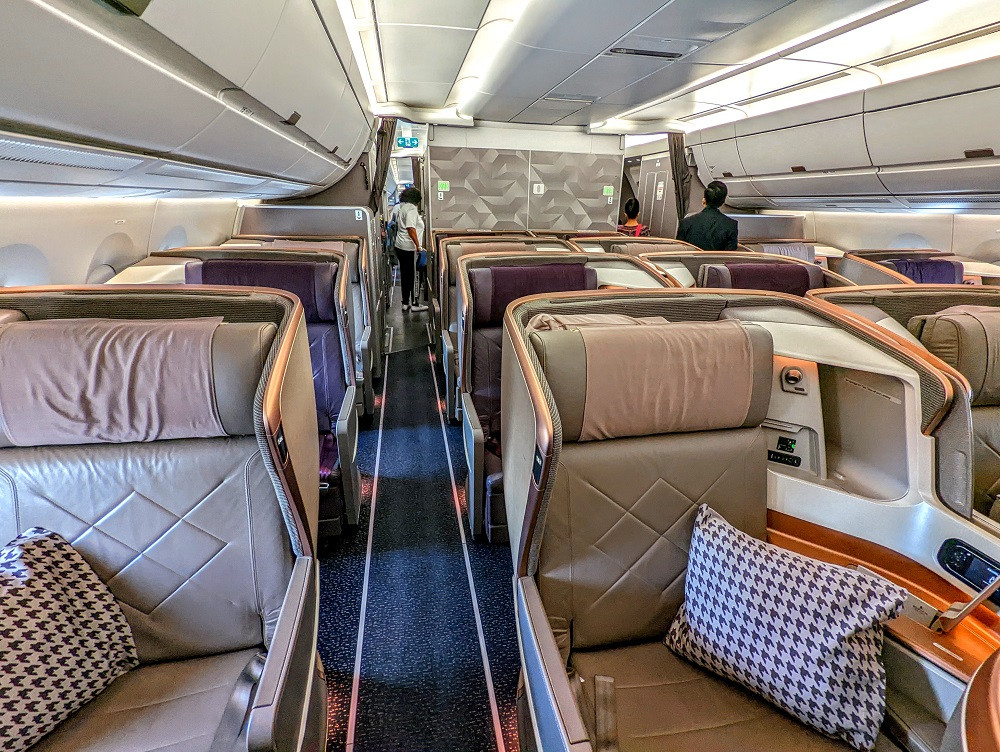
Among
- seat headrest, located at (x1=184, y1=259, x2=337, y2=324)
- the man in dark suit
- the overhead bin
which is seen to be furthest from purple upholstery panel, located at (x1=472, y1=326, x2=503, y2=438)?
the man in dark suit

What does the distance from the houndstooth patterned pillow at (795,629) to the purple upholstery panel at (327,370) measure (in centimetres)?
225

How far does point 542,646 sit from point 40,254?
3.34 meters

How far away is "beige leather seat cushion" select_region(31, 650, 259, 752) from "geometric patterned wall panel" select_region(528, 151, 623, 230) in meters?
8.56

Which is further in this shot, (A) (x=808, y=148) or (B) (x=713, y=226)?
(A) (x=808, y=148)

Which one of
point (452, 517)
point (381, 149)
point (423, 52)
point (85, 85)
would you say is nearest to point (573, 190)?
point (381, 149)

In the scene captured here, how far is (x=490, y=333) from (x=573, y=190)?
6970 mm

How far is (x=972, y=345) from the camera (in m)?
1.67

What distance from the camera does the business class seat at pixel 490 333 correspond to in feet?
8.59

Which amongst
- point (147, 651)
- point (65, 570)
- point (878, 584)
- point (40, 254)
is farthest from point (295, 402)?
point (40, 254)

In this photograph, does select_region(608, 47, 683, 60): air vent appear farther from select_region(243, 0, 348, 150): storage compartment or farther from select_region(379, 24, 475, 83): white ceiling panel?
select_region(243, 0, 348, 150): storage compartment

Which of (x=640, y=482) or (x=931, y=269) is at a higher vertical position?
(x=931, y=269)

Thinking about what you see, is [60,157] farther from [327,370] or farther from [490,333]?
[490,333]

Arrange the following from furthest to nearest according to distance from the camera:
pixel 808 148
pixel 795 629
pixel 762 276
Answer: pixel 808 148
pixel 762 276
pixel 795 629

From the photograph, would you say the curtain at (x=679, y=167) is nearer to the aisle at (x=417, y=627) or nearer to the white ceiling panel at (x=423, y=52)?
the white ceiling panel at (x=423, y=52)
